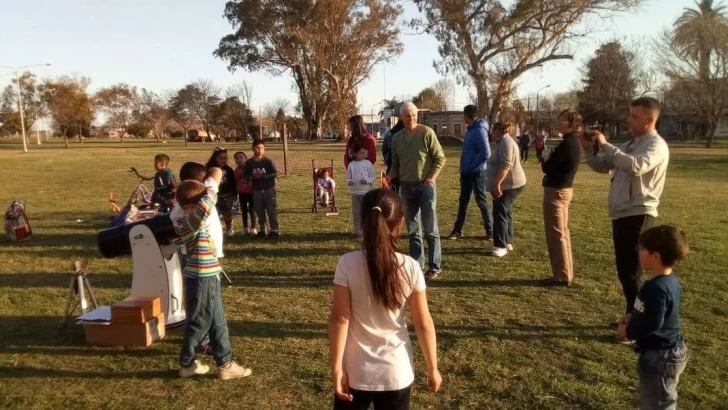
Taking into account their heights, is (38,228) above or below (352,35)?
below

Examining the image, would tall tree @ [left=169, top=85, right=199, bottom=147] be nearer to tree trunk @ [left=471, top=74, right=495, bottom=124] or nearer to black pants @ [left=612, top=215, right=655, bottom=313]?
tree trunk @ [left=471, top=74, right=495, bottom=124]

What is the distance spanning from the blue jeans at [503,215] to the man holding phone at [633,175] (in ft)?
9.04

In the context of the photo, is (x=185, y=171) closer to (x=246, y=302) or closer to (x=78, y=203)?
Answer: (x=246, y=302)

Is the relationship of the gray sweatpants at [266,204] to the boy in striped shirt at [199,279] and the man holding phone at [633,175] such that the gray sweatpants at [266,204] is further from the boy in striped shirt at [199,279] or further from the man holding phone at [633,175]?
the man holding phone at [633,175]

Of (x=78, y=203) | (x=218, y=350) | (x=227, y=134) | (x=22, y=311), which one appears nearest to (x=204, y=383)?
(x=218, y=350)

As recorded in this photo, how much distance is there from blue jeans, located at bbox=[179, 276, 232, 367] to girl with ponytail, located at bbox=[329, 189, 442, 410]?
5.87ft

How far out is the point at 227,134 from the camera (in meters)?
80.4

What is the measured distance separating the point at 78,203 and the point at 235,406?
1256 cm

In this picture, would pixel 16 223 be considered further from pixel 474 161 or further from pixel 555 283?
pixel 555 283

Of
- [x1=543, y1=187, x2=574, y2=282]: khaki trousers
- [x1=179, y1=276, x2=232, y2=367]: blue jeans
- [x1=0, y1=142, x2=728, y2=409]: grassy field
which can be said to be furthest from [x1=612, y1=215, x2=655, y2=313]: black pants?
[x1=179, y1=276, x2=232, y2=367]: blue jeans

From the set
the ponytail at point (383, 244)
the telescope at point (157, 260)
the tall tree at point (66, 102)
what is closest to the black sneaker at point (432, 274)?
the telescope at point (157, 260)

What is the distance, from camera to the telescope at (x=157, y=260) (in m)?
4.83

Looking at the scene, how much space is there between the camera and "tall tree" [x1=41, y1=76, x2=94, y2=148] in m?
64.2

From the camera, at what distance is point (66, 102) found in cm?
6431
